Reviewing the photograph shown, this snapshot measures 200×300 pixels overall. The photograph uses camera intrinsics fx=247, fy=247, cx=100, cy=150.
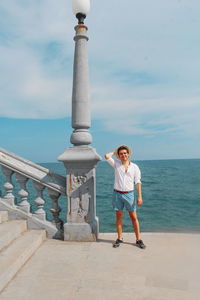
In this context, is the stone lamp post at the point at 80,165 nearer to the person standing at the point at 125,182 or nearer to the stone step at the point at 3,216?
the person standing at the point at 125,182

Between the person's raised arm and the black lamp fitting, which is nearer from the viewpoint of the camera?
the person's raised arm

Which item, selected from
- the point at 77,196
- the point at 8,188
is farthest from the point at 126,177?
the point at 8,188

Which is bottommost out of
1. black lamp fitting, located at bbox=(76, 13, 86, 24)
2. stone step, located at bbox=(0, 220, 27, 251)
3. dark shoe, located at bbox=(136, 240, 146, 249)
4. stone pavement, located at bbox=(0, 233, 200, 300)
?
stone pavement, located at bbox=(0, 233, 200, 300)

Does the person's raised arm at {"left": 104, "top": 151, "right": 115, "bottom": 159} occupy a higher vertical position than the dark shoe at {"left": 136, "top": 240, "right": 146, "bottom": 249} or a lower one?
higher

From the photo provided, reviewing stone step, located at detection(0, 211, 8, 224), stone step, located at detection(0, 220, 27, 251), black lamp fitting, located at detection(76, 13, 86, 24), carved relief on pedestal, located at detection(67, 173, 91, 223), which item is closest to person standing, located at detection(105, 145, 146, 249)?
carved relief on pedestal, located at detection(67, 173, 91, 223)

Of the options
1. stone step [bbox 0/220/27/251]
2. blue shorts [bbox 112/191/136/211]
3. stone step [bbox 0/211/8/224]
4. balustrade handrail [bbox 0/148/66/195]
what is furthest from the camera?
balustrade handrail [bbox 0/148/66/195]

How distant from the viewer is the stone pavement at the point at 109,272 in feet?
8.68

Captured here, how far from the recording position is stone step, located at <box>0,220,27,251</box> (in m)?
3.55

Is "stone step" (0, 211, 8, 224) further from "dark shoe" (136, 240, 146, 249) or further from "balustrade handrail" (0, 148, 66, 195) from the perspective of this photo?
"dark shoe" (136, 240, 146, 249)

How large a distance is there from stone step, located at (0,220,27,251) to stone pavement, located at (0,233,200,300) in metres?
0.45

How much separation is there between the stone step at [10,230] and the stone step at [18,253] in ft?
0.22

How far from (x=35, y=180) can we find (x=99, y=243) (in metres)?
1.56

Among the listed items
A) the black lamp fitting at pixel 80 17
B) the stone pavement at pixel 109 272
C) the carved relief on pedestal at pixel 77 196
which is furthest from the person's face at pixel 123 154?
the black lamp fitting at pixel 80 17

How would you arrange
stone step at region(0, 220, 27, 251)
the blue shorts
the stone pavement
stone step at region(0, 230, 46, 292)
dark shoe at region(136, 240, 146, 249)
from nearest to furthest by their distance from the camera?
the stone pavement, stone step at region(0, 230, 46, 292), stone step at region(0, 220, 27, 251), dark shoe at region(136, 240, 146, 249), the blue shorts
